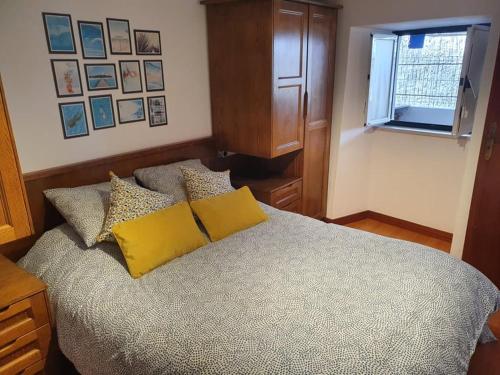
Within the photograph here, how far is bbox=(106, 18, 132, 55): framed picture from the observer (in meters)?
2.39

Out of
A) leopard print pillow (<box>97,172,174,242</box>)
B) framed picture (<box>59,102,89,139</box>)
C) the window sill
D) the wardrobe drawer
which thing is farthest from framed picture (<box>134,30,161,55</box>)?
the window sill

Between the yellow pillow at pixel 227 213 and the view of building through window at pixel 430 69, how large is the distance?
86.1 inches

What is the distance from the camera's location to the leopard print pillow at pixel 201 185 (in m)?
2.42

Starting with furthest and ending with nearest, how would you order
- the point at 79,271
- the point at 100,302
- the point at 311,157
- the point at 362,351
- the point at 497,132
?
1. the point at 311,157
2. the point at 497,132
3. the point at 79,271
4. the point at 100,302
5. the point at 362,351

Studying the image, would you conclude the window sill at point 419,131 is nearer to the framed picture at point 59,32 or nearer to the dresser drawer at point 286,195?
the dresser drawer at point 286,195

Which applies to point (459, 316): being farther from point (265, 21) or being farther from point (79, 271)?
point (265, 21)

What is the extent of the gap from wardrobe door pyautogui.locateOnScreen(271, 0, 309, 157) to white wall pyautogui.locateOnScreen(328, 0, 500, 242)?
0.55 m

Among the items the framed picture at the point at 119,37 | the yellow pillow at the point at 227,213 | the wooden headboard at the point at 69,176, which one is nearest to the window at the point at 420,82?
the yellow pillow at the point at 227,213

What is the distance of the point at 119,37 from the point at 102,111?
0.49 m

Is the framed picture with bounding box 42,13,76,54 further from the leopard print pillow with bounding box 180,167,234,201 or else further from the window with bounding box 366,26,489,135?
the window with bounding box 366,26,489,135

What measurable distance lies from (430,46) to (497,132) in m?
1.28

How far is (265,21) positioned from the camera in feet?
8.64

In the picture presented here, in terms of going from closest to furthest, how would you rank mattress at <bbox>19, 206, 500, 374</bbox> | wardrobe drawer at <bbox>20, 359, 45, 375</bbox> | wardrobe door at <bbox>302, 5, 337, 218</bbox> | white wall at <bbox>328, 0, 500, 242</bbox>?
mattress at <bbox>19, 206, 500, 374</bbox> → wardrobe drawer at <bbox>20, 359, 45, 375</bbox> → white wall at <bbox>328, 0, 500, 242</bbox> → wardrobe door at <bbox>302, 5, 337, 218</bbox>

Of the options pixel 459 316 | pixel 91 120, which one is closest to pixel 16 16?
pixel 91 120
